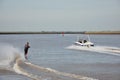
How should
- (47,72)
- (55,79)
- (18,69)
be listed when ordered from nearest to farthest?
(55,79)
(47,72)
(18,69)

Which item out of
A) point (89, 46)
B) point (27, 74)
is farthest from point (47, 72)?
point (89, 46)

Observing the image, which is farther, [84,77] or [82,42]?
[82,42]

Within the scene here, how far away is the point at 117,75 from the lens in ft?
69.8

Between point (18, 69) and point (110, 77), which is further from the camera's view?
point (18, 69)

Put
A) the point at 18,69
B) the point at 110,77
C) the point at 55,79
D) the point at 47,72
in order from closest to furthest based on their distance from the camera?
1. the point at 55,79
2. the point at 110,77
3. the point at 47,72
4. the point at 18,69

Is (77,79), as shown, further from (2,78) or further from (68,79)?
(2,78)

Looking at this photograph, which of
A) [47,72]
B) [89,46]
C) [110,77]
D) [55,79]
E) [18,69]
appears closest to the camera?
[55,79]

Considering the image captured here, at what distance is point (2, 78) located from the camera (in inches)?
777

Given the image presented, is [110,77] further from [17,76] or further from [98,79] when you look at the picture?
[17,76]

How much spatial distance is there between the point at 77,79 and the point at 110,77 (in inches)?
84.2

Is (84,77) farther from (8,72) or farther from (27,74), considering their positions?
(8,72)

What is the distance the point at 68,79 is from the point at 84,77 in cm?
123

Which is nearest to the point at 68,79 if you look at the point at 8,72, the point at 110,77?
the point at 110,77

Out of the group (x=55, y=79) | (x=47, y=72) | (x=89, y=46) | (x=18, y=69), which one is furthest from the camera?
(x=89, y=46)
